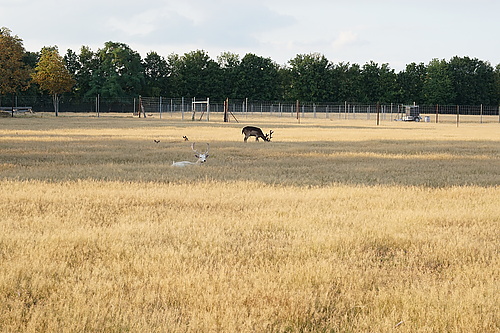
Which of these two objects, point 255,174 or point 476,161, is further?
point 476,161

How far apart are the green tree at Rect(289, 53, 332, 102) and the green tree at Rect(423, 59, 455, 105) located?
56.5 ft

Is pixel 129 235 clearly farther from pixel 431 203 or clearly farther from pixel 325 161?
pixel 325 161

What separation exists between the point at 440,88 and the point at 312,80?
2196 centimetres

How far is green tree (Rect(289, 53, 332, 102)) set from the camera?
9812cm

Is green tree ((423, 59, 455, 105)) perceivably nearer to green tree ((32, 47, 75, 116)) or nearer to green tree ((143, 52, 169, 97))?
green tree ((143, 52, 169, 97))

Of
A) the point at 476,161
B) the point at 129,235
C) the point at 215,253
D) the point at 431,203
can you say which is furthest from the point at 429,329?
the point at 476,161

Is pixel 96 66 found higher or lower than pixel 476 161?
higher

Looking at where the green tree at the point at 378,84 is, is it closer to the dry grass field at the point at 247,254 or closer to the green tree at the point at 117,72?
the green tree at the point at 117,72

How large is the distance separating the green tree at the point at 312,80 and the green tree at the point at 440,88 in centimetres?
1723

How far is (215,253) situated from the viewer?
534cm

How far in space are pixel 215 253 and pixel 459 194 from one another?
530cm

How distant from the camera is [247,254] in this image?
535 cm

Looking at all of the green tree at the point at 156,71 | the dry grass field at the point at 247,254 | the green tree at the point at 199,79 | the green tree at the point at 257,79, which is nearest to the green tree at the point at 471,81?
the green tree at the point at 257,79

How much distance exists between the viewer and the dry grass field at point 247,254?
388 cm
